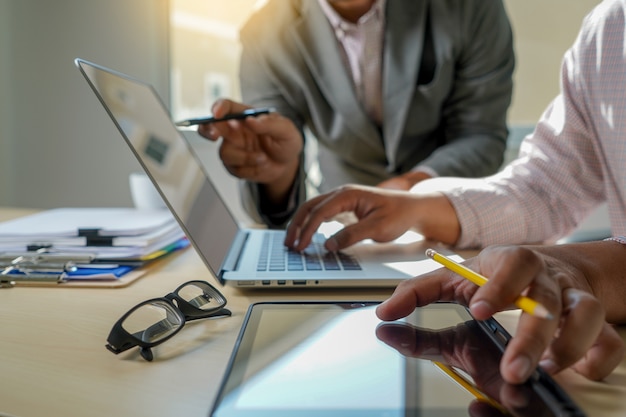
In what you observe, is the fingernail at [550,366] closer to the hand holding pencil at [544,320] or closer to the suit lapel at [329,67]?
the hand holding pencil at [544,320]

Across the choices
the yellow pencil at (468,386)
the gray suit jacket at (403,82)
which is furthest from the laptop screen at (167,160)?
the gray suit jacket at (403,82)

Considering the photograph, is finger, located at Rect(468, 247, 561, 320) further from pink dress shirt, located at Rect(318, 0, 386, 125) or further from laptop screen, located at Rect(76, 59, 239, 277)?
pink dress shirt, located at Rect(318, 0, 386, 125)

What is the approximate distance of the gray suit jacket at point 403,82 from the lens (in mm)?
1233

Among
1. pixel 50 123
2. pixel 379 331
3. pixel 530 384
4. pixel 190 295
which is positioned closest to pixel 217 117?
pixel 190 295

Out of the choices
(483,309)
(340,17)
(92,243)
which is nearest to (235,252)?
(92,243)

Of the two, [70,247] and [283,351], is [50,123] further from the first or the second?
[283,351]

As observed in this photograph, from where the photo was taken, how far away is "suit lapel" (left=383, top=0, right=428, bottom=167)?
4.02ft

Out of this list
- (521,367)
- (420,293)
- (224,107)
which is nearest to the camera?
(521,367)

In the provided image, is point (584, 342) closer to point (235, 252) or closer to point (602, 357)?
point (602, 357)

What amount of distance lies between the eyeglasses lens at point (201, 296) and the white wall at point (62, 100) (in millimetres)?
1727

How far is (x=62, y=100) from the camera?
202cm

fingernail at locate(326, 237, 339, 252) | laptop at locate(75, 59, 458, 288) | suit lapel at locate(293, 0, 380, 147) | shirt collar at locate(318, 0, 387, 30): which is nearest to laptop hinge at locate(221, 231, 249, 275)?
laptop at locate(75, 59, 458, 288)

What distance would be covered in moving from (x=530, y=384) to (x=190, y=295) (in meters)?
0.27

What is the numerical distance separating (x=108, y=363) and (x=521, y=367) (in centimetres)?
24
